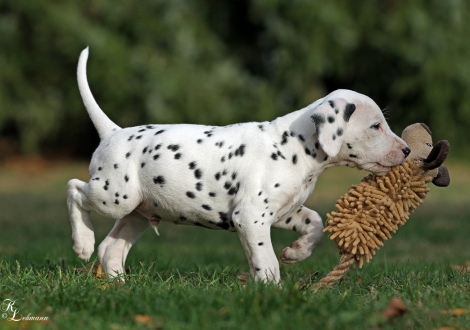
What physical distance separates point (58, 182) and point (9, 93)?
3.40 meters

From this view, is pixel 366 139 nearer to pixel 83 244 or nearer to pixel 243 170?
pixel 243 170

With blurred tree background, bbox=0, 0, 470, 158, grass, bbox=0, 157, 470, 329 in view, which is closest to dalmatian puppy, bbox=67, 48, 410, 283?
grass, bbox=0, 157, 470, 329

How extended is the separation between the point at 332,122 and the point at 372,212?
71 centimetres

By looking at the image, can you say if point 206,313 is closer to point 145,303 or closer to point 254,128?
point 145,303

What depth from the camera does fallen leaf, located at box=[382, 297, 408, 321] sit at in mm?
3799

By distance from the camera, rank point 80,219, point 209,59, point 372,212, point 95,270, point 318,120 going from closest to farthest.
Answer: point 318,120
point 372,212
point 80,219
point 95,270
point 209,59

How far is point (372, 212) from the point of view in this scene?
5164mm

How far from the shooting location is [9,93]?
65.5 ft

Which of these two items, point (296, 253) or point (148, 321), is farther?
point (296, 253)

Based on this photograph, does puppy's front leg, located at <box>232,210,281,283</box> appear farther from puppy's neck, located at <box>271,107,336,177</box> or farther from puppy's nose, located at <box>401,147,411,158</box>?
puppy's nose, located at <box>401,147,411,158</box>

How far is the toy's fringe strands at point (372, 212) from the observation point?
5.12 metres

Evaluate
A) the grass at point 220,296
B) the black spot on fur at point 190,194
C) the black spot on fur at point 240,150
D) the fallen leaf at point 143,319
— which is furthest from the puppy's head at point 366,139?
the fallen leaf at point 143,319

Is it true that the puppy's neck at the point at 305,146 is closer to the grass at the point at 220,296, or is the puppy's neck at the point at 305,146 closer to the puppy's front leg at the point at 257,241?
the puppy's front leg at the point at 257,241

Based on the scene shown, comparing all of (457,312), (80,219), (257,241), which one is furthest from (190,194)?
(457,312)
